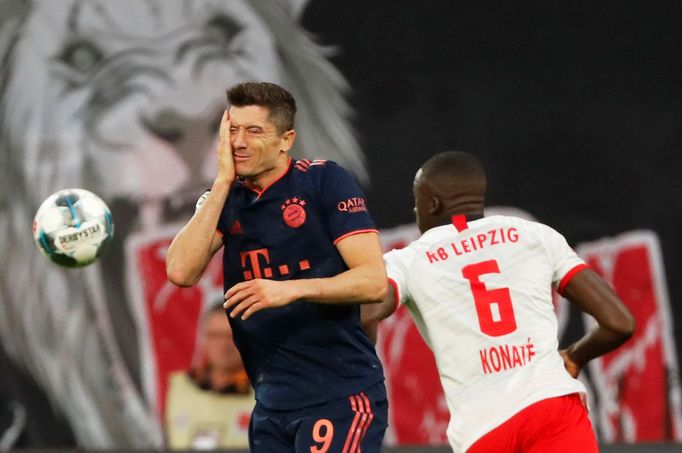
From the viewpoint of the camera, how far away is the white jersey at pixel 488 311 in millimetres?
4254

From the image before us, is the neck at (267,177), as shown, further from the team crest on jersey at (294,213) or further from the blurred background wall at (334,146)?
the blurred background wall at (334,146)

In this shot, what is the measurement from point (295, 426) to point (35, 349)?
5336mm

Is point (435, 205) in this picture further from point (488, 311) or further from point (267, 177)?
point (267, 177)

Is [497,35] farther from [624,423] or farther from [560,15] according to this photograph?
[624,423]

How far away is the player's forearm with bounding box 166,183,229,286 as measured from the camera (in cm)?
427

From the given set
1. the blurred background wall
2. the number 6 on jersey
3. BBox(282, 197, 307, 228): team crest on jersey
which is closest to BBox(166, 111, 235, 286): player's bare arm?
BBox(282, 197, 307, 228): team crest on jersey

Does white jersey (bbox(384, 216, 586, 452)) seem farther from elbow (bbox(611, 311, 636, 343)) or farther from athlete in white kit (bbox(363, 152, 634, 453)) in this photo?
elbow (bbox(611, 311, 636, 343))

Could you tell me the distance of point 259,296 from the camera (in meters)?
3.94

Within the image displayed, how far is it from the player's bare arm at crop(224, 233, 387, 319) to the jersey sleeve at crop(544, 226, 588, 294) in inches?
24.7

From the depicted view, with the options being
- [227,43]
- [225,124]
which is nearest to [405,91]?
[227,43]

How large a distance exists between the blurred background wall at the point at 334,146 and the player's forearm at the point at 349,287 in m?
4.86

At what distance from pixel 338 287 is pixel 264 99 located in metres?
0.73

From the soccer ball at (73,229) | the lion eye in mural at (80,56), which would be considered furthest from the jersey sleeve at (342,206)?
the lion eye in mural at (80,56)

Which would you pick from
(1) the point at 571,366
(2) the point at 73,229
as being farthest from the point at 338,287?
(2) the point at 73,229
